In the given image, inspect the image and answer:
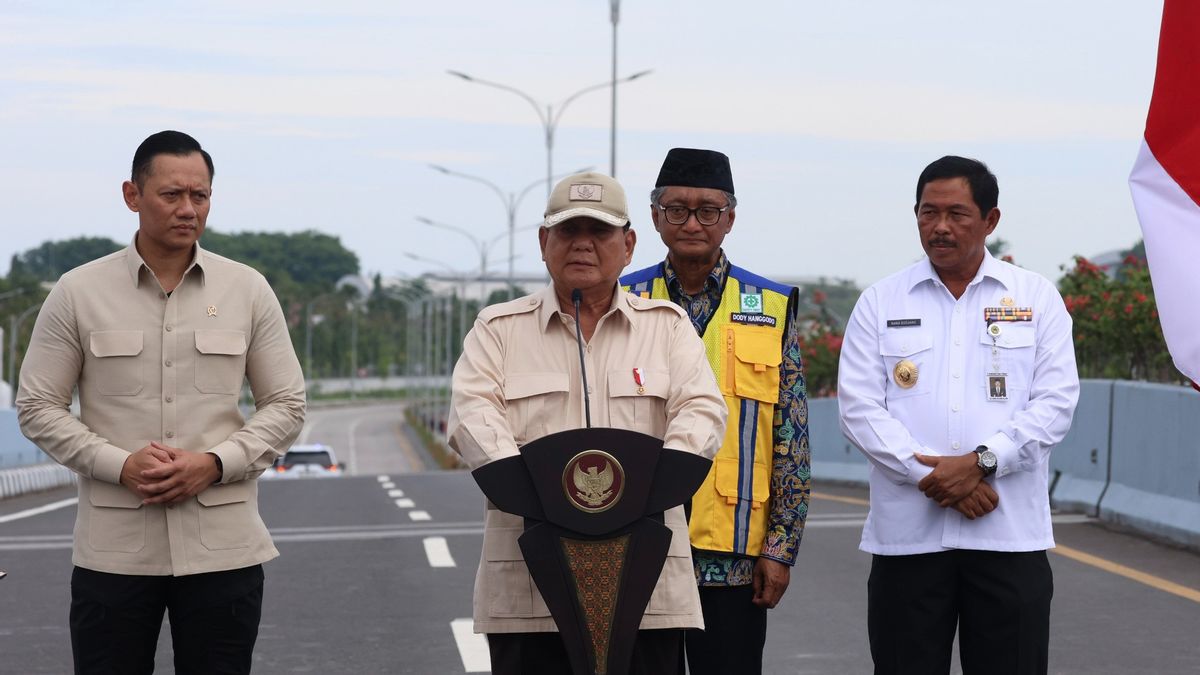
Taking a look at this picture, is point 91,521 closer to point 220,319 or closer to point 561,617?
point 220,319

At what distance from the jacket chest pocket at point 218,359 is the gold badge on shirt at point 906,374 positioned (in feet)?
6.29

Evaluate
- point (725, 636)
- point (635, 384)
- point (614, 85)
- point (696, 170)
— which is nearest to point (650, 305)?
point (635, 384)

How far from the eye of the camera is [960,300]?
17.3ft

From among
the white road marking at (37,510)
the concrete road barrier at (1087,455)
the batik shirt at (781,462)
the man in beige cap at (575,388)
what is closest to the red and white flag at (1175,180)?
the batik shirt at (781,462)

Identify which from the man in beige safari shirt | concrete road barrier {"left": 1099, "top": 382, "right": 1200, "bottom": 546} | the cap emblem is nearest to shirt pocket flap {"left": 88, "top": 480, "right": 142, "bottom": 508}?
the man in beige safari shirt

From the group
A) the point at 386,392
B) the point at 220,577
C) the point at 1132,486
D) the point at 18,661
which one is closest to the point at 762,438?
the point at 220,577

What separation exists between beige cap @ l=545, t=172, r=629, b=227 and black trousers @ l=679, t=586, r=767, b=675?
48.8 inches

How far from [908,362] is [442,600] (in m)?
5.67

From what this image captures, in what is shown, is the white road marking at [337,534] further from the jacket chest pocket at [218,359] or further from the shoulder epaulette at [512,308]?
the shoulder epaulette at [512,308]

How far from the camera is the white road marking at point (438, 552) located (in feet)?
40.5

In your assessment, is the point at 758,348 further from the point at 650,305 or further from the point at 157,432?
the point at 157,432

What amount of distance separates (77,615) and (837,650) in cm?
449

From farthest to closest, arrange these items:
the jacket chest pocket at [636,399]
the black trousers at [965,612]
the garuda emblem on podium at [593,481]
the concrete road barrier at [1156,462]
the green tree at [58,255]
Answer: the green tree at [58,255]
the concrete road barrier at [1156,462]
the black trousers at [965,612]
the jacket chest pocket at [636,399]
the garuda emblem on podium at [593,481]

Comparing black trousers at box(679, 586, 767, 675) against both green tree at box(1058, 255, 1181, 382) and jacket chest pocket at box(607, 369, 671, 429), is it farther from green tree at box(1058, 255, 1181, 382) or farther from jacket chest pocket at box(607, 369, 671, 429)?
green tree at box(1058, 255, 1181, 382)
